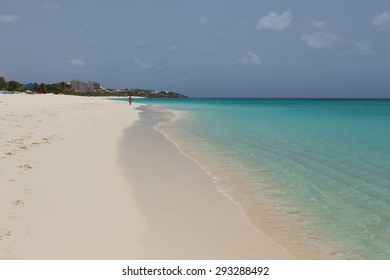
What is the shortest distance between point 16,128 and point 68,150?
4.76 m

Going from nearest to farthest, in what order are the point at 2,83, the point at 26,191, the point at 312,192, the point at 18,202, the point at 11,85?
the point at 18,202
the point at 26,191
the point at 312,192
the point at 2,83
the point at 11,85

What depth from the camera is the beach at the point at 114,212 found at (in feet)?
15.5

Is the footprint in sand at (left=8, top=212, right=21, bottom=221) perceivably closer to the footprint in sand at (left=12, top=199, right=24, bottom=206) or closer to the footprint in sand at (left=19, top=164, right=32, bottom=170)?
the footprint in sand at (left=12, top=199, right=24, bottom=206)

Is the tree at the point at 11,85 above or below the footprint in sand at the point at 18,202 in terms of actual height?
above

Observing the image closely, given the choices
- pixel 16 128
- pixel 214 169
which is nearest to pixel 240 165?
pixel 214 169

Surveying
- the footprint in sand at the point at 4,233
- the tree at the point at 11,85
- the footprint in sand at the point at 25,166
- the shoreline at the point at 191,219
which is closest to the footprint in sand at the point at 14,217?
the footprint in sand at the point at 4,233

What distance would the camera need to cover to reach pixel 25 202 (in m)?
6.01

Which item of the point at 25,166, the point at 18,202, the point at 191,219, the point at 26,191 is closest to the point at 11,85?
the point at 25,166

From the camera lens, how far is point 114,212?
607 cm

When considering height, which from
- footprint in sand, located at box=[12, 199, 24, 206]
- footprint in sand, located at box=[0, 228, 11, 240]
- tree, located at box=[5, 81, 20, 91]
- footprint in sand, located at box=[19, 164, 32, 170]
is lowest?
footprint in sand, located at box=[0, 228, 11, 240]

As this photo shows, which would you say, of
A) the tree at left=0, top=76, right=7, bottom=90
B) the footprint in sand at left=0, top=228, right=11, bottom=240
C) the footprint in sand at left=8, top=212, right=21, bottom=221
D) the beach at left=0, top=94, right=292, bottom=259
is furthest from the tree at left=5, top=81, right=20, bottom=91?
the footprint in sand at left=0, top=228, right=11, bottom=240

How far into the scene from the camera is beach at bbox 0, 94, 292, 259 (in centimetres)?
473

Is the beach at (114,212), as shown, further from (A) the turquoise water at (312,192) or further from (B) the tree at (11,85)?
(B) the tree at (11,85)

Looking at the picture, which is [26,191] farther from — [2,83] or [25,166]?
[2,83]
